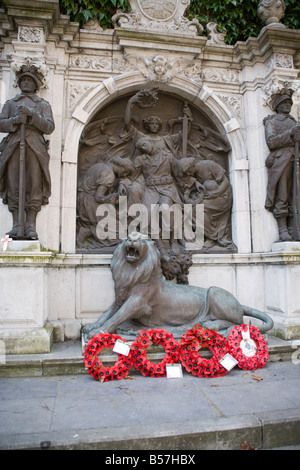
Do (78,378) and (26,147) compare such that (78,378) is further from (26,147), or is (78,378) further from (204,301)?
(26,147)

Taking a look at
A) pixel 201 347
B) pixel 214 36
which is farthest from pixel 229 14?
pixel 201 347

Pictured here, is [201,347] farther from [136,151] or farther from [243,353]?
[136,151]

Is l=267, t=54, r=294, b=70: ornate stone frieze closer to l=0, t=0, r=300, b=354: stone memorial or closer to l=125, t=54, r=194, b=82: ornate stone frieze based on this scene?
l=0, t=0, r=300, b=354: stone memorial

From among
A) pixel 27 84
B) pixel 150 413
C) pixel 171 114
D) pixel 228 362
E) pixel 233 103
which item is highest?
pixel 233 103

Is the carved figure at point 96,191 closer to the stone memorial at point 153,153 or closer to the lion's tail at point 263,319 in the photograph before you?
the stone memorial at point 153,153

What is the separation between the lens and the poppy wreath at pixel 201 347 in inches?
161

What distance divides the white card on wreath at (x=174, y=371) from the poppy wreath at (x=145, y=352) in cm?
5

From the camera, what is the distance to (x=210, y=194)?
244 inches

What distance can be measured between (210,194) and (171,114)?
1.86 m

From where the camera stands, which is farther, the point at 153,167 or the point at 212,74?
the point at 212,74

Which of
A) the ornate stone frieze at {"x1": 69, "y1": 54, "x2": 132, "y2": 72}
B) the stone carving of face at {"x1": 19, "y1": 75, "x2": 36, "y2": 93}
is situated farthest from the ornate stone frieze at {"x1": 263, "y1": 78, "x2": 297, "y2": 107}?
the stone carving of face at {"x1": 19, "y1": 75, "x2": 36, "y2": 93}

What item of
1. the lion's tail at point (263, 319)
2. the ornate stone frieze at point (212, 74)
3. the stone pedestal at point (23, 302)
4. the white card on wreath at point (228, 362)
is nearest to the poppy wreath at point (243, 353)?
the white card on wreath at point (228, 362)

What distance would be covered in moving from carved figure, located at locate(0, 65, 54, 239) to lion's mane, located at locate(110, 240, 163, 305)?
52.3 inches

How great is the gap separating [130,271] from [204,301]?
1230mm
